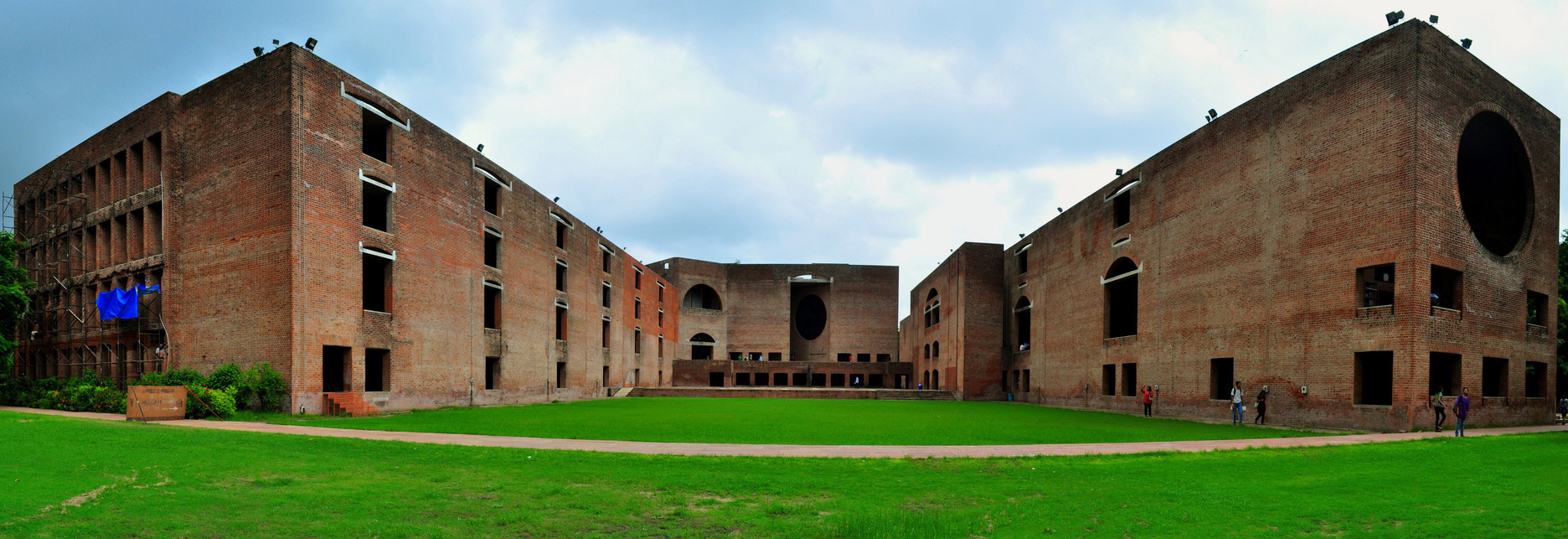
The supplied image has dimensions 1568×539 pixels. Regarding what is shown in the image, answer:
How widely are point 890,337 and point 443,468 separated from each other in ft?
219

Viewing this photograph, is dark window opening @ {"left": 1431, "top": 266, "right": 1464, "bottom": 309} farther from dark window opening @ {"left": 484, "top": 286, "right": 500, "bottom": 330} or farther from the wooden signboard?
dark window opening @ {"left": 484, "top": 286, "right": 500, "bottom": 330}

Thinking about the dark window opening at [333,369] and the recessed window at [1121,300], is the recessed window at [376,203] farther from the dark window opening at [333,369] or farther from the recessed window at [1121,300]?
the recessed window at [1121,300]

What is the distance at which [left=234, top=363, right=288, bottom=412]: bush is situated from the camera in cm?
2195

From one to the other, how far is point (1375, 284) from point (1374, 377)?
4156 mm

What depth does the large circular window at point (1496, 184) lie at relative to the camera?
23281 millimetres

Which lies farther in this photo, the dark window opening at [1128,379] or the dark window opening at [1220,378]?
the dark window opening at [1128,379]

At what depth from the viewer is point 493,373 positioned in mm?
33562

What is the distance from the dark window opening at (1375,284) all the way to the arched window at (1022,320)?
18.8 metres

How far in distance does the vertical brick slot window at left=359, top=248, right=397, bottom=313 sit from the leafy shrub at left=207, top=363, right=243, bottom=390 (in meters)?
4.79

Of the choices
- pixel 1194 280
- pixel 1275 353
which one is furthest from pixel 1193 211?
pixel 1275 353

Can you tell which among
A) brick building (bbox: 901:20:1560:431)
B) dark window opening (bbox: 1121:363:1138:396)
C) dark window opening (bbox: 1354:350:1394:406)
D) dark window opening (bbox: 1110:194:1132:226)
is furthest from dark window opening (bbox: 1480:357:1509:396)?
dark window opening (bbox: 1110:194:1132:226)

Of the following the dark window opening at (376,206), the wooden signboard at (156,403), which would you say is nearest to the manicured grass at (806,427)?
the wooden signboard at (156,403)

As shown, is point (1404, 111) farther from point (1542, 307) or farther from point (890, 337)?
point (890, 337)

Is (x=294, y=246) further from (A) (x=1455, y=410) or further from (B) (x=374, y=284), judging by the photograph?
(A) (x=1455, y=410)
